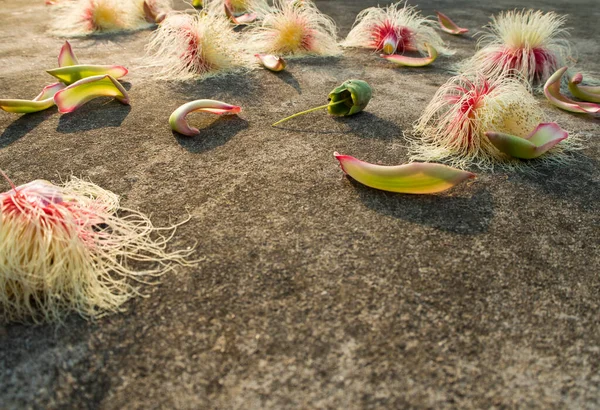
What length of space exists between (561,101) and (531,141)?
0.81 m

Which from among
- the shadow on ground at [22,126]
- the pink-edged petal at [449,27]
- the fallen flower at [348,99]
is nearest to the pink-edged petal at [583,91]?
the fallen flower at [348,99]

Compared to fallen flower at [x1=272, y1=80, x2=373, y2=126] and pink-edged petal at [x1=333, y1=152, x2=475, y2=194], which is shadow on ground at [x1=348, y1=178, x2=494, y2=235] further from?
fallen flower at [x1=272, y1=80, x2=373, y2=126]

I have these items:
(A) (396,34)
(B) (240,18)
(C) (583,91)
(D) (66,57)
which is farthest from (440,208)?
(B) (240,18)

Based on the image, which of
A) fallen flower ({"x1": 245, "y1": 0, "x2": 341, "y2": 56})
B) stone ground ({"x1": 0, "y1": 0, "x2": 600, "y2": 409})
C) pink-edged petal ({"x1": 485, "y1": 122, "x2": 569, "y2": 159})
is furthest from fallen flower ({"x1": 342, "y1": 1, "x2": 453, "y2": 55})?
pink-edged petal ({"x1": 485, "y1": 122, "x2": 569, "y2": 159})

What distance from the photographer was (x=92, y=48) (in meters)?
3.78

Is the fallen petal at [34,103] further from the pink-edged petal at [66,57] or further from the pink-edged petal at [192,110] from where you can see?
the pink-edged petal at [192,110]

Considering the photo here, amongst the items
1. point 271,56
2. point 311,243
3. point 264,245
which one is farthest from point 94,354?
point 271,56

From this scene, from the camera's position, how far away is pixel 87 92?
2.62m

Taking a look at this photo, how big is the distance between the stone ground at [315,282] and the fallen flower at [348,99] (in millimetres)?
68

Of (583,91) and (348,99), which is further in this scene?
(583,91)

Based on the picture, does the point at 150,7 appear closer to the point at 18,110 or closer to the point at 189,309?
the point at 18,110

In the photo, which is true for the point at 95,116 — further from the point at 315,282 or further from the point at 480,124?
the point at 480,124

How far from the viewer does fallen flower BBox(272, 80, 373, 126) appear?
98.9 inches

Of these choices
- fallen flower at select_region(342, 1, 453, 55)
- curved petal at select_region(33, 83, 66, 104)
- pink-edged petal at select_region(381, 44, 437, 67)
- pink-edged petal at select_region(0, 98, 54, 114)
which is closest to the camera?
pink-edged petal at select_region(0, 98, 54, 114)
